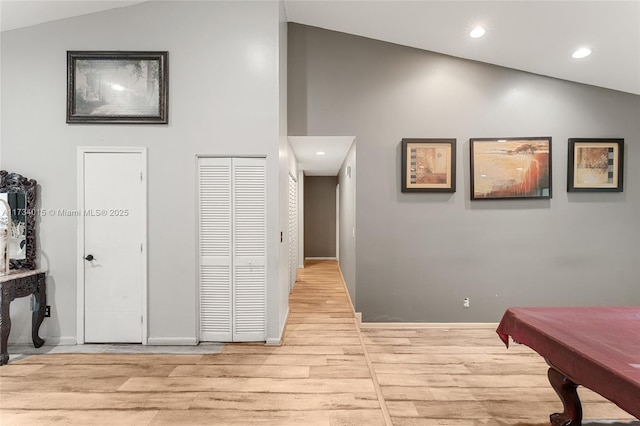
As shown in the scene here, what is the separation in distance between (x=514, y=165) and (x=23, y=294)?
5.29 meters

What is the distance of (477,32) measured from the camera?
2.91m

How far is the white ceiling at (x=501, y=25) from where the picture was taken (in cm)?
254

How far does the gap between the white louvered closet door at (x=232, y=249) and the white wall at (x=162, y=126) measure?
0.40ft

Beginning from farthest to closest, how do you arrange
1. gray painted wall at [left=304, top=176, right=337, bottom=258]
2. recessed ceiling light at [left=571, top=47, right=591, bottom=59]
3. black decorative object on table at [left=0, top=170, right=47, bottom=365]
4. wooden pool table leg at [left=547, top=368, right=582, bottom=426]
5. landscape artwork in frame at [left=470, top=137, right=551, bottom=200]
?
gray painted wall at [left=304, top=176, right=337, bottom=258], landscape artwork in frame at [left=470, top=137, right=551, bottom=200], recessed ceiling light at [left=571, top=47, right=591, bottom=59], black decorative object on table at [left=0, top=170, right=47, bottom=365], wooden pool table leg at [left=547, top=368, right=582, bottom=426]

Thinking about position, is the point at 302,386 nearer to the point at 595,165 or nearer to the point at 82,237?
the point at 82,237

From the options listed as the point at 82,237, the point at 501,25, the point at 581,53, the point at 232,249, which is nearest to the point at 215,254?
the point at 232,249

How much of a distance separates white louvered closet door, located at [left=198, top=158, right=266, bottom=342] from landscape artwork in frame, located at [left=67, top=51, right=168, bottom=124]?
2.53 ft

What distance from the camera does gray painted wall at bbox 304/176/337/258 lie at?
772 cm

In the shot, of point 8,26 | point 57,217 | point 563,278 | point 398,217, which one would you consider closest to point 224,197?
point 57,217

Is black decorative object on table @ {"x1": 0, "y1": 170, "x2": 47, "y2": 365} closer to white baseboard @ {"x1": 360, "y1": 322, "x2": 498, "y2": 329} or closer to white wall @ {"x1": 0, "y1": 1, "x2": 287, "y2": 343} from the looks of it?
white wall @ {"x1": 0, "y1": 1, "x2": 287, "y2": 343}

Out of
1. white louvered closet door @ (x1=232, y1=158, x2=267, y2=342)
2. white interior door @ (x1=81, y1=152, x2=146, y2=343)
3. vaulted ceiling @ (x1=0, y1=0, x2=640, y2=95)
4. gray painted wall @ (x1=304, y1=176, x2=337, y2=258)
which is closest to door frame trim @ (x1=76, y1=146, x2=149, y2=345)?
white interior door @ (x1=81, y1=152, x2=146, y2=343)

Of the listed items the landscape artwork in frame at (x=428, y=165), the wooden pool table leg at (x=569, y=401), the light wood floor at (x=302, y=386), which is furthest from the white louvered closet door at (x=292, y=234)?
the wooden pool table leg at (x=569, y=401)

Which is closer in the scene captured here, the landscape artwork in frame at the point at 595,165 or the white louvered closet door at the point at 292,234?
the landscape artwork in frame at the point at 595,165

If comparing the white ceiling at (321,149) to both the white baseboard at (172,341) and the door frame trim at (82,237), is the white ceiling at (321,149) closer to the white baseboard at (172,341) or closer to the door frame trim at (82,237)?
the door frame trim at (82,237)
